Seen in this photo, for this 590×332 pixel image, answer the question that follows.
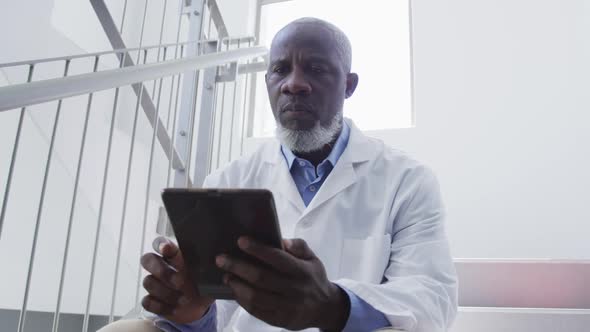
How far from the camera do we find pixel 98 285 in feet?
7.53

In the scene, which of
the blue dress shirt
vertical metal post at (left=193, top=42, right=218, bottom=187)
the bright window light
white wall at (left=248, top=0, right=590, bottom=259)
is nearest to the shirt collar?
the blue dress shirt

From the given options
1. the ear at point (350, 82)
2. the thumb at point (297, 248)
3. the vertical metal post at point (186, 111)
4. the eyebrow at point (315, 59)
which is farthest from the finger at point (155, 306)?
the vertical metal post at point (186, 111)

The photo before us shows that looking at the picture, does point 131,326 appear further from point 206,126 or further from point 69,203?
point 69,203

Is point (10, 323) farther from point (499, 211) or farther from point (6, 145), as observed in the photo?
point (499, 211)

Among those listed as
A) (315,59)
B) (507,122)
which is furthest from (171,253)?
(507,122)

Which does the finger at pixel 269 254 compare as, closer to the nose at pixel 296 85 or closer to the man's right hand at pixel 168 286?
the man's right hand at pixel 168 286

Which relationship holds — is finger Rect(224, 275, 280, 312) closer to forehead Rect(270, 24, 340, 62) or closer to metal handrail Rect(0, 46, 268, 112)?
metal handrail Rect(0, 46, 268, 112)

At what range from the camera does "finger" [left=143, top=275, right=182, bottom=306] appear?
730 mm

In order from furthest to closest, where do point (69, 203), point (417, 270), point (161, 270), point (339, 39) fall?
1. point (69, 203)
2. point (339, 39)
3. point (417, 270)
4. point (161, 270)

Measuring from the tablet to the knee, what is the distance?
23 cm

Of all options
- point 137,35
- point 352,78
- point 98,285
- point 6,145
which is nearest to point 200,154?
point 352,78

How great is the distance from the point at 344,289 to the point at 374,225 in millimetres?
374

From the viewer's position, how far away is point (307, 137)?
4.12 ft

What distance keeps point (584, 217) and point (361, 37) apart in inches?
71.8
